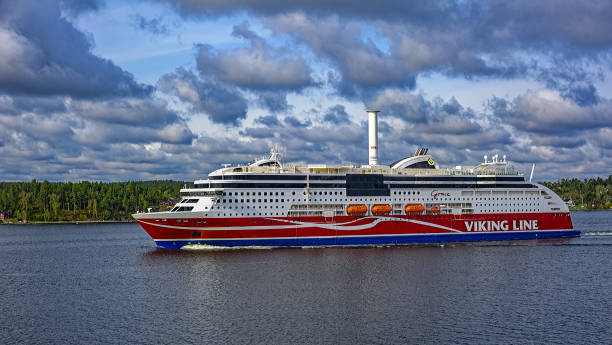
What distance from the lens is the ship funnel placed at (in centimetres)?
6638

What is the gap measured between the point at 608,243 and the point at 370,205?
2623cm

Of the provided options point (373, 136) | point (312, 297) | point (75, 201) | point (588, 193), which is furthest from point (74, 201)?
point (588, 193)

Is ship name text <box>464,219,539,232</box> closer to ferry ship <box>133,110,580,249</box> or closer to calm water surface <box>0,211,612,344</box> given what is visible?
ferry ship <box>133,110,580,249</box>

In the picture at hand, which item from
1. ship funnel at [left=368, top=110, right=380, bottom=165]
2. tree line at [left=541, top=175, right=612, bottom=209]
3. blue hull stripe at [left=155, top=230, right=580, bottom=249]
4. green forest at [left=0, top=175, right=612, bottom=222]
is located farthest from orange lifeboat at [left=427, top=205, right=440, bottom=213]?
tree line at [left=541, top=175, right=612, bottom=209]

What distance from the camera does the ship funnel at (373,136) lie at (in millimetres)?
66375

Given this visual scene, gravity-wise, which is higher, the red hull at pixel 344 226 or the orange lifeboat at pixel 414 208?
the orange lifeboat at pixel 414 208

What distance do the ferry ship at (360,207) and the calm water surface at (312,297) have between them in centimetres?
208

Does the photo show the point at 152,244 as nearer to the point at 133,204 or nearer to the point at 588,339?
the point at 588,339

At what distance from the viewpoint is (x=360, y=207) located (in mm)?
56562

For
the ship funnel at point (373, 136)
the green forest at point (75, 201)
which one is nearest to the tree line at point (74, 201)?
the green forest at point (75, 201)

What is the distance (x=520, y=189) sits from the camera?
63.0 m

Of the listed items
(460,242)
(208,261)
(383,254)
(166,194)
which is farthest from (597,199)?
(208,261)

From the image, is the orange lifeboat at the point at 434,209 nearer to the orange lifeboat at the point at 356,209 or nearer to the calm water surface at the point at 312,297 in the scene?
the calm water surface at the point at 312,297

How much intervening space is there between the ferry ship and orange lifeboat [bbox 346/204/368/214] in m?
0.10
